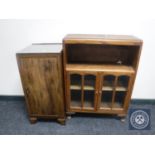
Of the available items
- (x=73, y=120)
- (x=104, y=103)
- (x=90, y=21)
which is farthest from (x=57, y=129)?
(x=90, y=21)

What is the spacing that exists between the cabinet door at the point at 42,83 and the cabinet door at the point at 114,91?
442mm

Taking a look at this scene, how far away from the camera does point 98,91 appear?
1.50m

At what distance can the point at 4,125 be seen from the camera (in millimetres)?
1695

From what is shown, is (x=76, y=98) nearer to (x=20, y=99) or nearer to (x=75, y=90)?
(x=75, y=90)

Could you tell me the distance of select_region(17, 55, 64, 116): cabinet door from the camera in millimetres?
1314

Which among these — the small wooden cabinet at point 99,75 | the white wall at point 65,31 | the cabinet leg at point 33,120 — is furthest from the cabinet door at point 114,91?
the cabinet leg at point 33,120

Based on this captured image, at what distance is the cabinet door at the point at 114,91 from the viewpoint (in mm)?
1472

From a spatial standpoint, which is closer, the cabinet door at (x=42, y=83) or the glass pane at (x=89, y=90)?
the cabinet door at (x=42, y=83)

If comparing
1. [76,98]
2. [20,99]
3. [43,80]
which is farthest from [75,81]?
[20,99]

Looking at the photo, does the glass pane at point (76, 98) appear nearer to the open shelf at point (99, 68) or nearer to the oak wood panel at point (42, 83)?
the oak wood panel at point (42, 83)

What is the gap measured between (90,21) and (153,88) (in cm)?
118

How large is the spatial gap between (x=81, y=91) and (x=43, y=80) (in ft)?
1.35

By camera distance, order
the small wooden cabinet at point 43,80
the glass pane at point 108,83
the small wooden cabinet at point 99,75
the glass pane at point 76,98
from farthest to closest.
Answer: the glass pane at point 76,98 < the glass pane at point 108,83 < the small wooden cabinet at point 99,75 < the small wooden cabinet at point 43,80

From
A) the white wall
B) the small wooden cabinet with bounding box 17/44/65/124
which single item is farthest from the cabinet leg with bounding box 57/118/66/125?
the white wall
